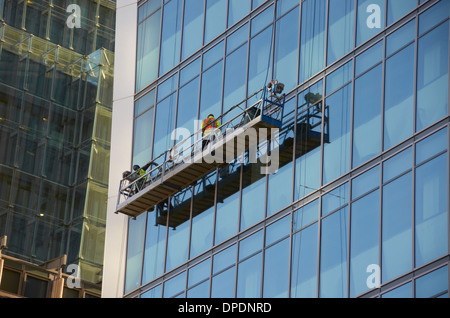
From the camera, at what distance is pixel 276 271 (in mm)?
36094

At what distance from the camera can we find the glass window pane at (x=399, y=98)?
32938mm

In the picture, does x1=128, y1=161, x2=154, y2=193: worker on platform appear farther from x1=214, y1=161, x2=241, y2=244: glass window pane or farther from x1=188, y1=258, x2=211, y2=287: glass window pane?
x1=188, y1=258, x2=211, y2=287: glass window pane

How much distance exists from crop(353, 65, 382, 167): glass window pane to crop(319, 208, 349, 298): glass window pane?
1.78 metres

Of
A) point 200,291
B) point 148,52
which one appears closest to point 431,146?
point 200,291

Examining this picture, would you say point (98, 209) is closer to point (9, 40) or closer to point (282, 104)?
point (9, 40)

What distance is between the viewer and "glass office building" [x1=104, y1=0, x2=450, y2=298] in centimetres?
3200

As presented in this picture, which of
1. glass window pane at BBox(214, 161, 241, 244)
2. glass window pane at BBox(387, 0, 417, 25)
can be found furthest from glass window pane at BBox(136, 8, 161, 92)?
glass window pane at BBox(387, 0, 417, 25)

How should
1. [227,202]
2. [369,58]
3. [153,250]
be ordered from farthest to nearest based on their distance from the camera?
[153,250]
[227,202]
[369,58]

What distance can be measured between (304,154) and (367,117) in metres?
2.97

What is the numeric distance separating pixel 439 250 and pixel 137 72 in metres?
20.0

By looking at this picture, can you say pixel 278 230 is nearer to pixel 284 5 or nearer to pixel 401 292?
pixel 401 292

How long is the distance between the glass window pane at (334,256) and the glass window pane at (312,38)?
5415 millimetres

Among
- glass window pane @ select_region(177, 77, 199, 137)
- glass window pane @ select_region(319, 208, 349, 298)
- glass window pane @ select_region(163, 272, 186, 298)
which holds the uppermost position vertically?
glass window pane @ select_region(177, 77, 199, 137)

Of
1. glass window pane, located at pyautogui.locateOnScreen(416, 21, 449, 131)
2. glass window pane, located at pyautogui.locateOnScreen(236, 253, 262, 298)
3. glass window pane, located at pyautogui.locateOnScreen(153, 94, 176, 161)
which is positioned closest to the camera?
glass window pane, located at pyautogui.locateOnScreen(416, 21, 449, 131)
